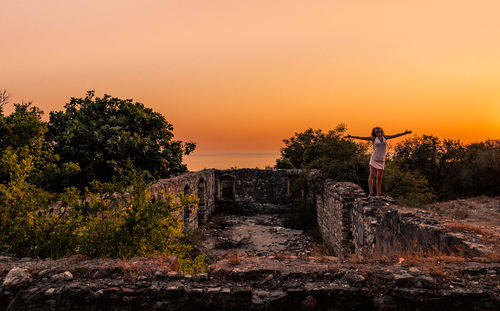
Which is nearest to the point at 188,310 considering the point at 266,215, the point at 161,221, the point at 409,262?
the point at 161,221

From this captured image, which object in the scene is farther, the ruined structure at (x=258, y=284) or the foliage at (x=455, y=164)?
the foliage at (x=455, y=164)

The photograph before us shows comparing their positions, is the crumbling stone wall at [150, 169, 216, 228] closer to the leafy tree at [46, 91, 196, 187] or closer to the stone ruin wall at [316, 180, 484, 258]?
the leafy tree at [46, 91, 196, 187]

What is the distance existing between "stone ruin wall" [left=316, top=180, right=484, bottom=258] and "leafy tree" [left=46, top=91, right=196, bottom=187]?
8.46m

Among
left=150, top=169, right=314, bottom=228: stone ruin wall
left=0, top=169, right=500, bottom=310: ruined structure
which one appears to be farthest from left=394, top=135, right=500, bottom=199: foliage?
left=0, top=169, right=500, bottom=310: ruined structure

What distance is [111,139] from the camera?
1359 centimetres

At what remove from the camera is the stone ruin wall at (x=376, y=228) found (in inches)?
184

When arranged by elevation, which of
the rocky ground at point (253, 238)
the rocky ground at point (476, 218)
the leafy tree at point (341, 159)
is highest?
the leafy tree at point (341, 159)

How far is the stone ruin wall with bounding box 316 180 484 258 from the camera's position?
4669 mm

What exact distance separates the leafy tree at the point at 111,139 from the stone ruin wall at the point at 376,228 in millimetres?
8459

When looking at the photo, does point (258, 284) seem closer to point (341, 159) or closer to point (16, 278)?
point (16, 278)

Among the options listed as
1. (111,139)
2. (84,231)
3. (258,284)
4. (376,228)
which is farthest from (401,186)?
(111,139)

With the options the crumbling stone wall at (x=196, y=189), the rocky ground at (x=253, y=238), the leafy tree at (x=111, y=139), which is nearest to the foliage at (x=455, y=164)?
the rocky ground at (x=253, y=238)

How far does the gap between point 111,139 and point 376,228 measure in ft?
38.0

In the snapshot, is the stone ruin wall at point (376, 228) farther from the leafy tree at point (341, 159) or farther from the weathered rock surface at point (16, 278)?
the weathered rock surface at point (16, 278)
